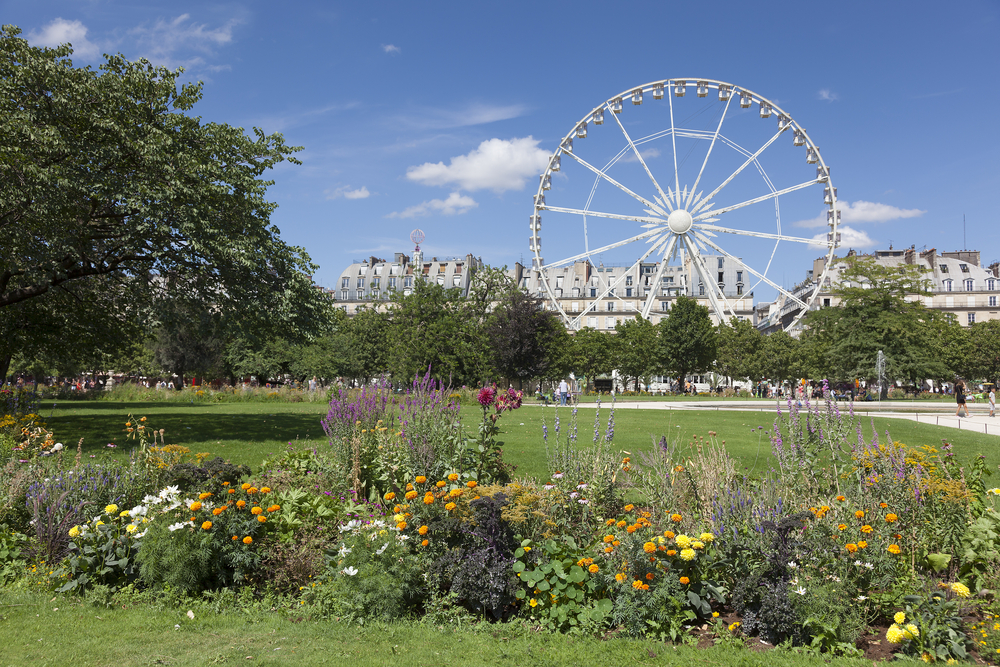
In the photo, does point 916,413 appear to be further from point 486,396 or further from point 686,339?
point 686,339

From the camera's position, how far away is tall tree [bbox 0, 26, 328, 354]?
42.3 feet

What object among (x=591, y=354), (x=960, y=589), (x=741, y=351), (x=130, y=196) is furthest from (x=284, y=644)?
(x=741, y=351)

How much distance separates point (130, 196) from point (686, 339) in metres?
45.6

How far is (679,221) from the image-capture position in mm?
39688

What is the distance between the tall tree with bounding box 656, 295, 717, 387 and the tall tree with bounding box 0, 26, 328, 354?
4136cm

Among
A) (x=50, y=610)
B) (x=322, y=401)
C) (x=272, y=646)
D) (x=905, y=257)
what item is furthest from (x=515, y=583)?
(x=905, y=257)

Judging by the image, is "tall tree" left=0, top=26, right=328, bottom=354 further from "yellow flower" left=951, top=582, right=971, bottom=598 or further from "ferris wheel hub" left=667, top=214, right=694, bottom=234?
"ferris wheel hub" left=667, top=214, right=694, bottom=234

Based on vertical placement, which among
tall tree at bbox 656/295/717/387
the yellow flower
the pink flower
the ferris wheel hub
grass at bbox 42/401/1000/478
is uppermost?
the ferris wheel hub

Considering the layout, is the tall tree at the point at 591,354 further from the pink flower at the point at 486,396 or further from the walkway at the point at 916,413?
the pink flower at the point at 486,396

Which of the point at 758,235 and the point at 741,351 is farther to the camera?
the point at 741,351

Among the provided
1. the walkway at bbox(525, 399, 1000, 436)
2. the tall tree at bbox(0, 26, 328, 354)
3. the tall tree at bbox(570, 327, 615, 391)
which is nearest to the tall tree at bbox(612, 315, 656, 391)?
the tall tree at bbox(570, 327, 615, 391)

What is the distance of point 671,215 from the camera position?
40.0 meters

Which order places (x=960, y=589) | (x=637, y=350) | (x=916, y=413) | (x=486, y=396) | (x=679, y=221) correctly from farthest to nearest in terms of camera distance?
(x=637, y=350)
(x=679, y=221)
(x=916, y=413)
(x=486, y=396)
(x=960, y=589)

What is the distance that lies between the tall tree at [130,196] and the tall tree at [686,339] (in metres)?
41.4
